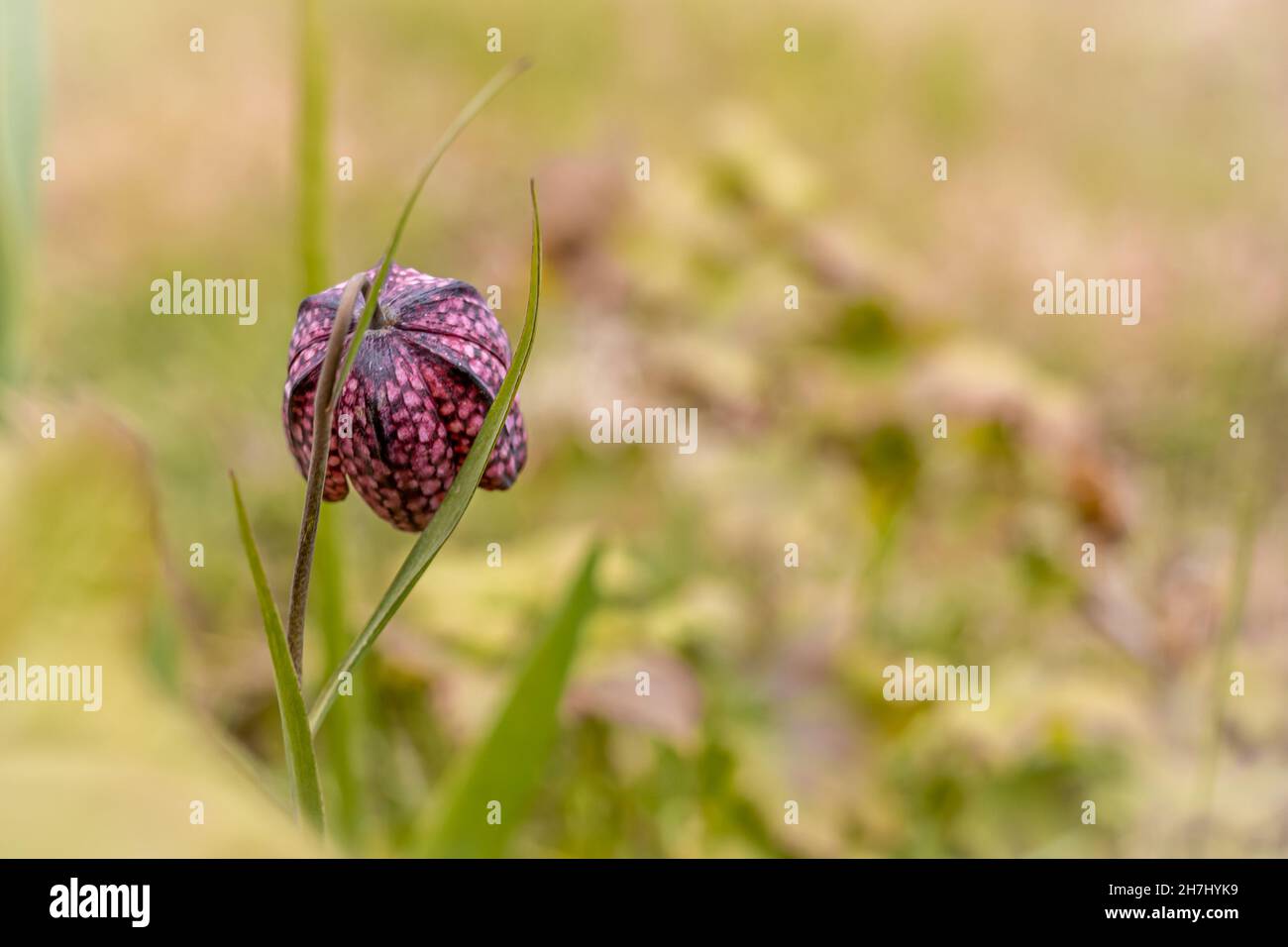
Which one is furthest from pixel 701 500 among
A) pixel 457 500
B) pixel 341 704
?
pixel 457 500

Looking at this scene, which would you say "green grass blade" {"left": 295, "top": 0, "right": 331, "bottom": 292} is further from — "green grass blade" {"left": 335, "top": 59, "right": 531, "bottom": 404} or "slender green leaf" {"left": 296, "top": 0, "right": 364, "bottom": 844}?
"green grass blade" {"left": 335, "top": 59, "right": 531, "bottom": 404}

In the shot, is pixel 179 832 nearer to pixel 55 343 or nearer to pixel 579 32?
pixel 55 343

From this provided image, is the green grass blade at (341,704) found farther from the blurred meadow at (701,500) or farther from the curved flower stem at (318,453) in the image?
the curved flower stem at (318,453)

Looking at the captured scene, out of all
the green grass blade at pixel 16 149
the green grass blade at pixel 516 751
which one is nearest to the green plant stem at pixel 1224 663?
the green grass blade at pixel 516 751

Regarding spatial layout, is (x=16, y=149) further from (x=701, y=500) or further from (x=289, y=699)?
(x=701, y=500)

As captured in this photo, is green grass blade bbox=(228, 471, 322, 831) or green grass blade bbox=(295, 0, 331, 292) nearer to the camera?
green grass blade bbox=(228, 471, 322, 831)

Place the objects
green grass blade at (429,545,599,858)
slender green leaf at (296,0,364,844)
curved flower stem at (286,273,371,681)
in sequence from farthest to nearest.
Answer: slender green leaf at (296,0,364,844), green grass blade at (429,545,599,858), curved flower stem at (286,273,371,681)

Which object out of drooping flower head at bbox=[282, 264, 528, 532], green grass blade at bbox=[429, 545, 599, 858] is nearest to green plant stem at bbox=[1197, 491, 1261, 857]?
green grass blade at bbox=[429, 545, 599, 858]
